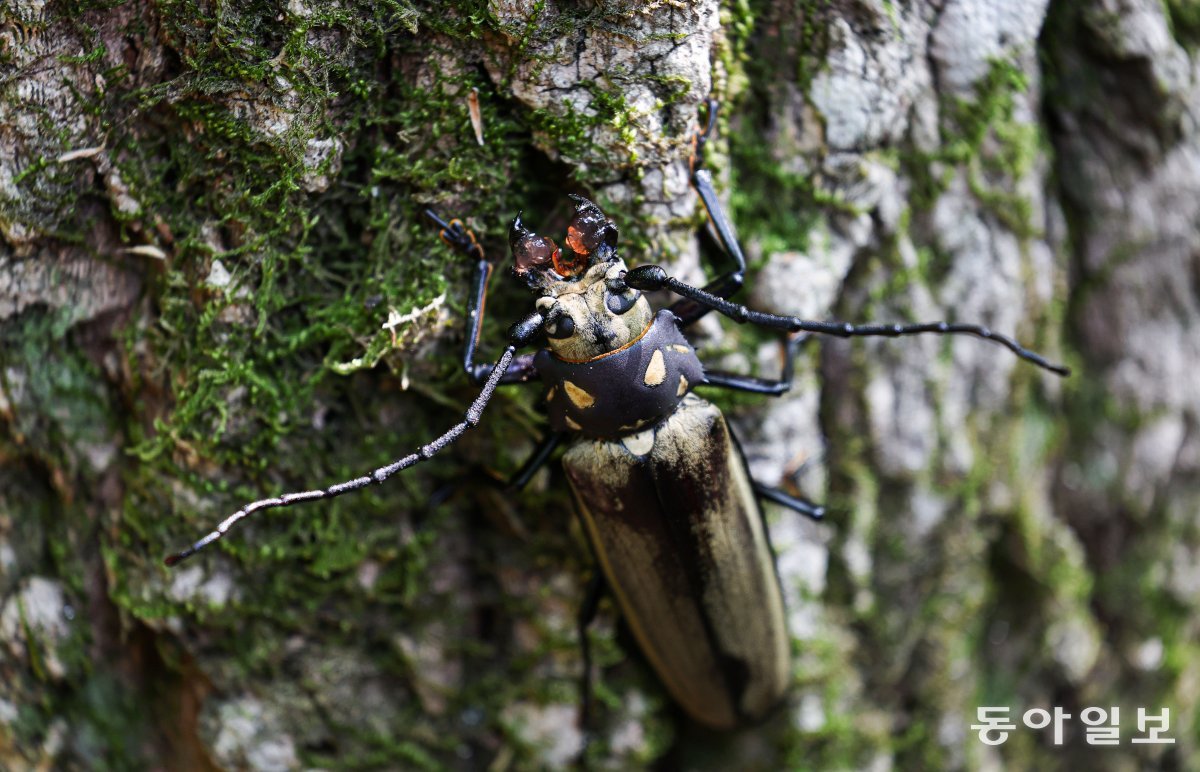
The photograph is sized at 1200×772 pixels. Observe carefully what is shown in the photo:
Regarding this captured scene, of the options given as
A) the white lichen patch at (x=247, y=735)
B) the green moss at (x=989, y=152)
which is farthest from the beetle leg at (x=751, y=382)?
the white lichen patch at (x=247, y=735)

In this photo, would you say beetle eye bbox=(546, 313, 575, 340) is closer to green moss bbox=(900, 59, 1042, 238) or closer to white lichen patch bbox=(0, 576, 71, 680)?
green moss bbox=(900, 59, 1042, 238)

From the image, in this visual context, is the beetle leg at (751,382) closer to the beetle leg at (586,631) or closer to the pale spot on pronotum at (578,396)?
the pale spot on pronotum at (578,396)

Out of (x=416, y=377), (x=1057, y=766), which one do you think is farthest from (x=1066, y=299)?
Answer: (x=416, y=377)

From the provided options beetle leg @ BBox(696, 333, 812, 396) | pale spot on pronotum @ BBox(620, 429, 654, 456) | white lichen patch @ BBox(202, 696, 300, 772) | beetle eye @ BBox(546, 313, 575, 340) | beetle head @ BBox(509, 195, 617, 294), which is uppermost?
beetle head @ BBox(509, 195, 617, 294)

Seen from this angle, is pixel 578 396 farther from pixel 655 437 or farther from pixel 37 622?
pixel 37 622

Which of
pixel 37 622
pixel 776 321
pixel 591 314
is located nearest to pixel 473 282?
pixel 591 314

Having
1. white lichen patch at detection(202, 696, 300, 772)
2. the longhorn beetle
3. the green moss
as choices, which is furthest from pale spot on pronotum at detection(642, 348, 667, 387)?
white lichen patch at detection(202, 696, 300, 772)
